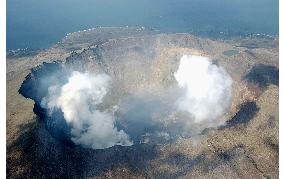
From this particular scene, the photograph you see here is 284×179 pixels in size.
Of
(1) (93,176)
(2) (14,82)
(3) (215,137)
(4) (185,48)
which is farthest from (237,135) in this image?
(2) (14,82)

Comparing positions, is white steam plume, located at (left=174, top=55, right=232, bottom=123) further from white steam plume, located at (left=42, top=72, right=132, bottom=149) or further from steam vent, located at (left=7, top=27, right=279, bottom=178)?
white steam plume, located at (left=42, top=72, right=132, bottom=149)

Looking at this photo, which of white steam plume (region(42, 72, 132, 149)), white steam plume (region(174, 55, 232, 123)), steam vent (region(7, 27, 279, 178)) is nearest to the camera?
steam vent (region(7, 27, 279, 178))

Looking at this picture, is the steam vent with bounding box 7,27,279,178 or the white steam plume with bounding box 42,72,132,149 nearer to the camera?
the steam vent with bounding box 7,27,279,178

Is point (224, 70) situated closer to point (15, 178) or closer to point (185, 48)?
point (185, 48)

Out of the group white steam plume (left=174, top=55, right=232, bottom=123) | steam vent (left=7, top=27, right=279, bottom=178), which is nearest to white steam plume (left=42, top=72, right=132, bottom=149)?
steam vent (left=7, top=27, right=279, bottom=178)

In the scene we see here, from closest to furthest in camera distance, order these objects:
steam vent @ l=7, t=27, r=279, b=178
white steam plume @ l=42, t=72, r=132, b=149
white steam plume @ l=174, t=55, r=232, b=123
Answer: steam vent @ l=7, t=27, r=279, b=178
white steam plume @ l=42, t=72, r=132, b=149
white steam plume @ l=174, t=55, r=232, b=123
